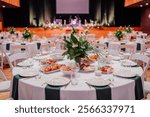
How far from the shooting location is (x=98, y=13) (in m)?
16.0

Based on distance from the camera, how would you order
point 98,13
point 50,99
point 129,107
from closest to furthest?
point 129,107
point 50,99
point 98,13

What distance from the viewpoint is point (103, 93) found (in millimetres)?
2193

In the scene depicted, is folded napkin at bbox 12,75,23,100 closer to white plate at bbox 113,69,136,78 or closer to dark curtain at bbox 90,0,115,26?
white plate at bbox 113,69,136,78

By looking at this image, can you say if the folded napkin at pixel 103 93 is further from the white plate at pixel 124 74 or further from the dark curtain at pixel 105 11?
the dark curtain at pixel 105 11

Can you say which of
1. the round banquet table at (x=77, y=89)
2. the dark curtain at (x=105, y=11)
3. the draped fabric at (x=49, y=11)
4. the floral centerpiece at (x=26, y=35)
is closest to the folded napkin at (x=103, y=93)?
the round banquet table at (x=77, y=89)

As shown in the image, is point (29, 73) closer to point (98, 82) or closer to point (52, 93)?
point (52, 93)

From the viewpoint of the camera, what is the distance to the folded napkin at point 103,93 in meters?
2.18

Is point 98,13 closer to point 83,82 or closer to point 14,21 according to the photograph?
point 14,21

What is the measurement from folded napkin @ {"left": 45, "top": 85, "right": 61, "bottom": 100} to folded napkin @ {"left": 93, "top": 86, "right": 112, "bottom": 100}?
15.0 inches

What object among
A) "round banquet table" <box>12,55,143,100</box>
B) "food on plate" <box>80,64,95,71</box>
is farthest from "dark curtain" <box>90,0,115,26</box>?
"round banquet table" <box>12,55,143,100</box>

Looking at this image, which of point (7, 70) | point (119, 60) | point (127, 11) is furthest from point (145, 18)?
point (119, 60)

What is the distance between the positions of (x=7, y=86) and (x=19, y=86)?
81 cm

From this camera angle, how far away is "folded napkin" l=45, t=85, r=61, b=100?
218 cm

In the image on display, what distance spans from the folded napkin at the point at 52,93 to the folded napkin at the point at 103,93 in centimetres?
38
